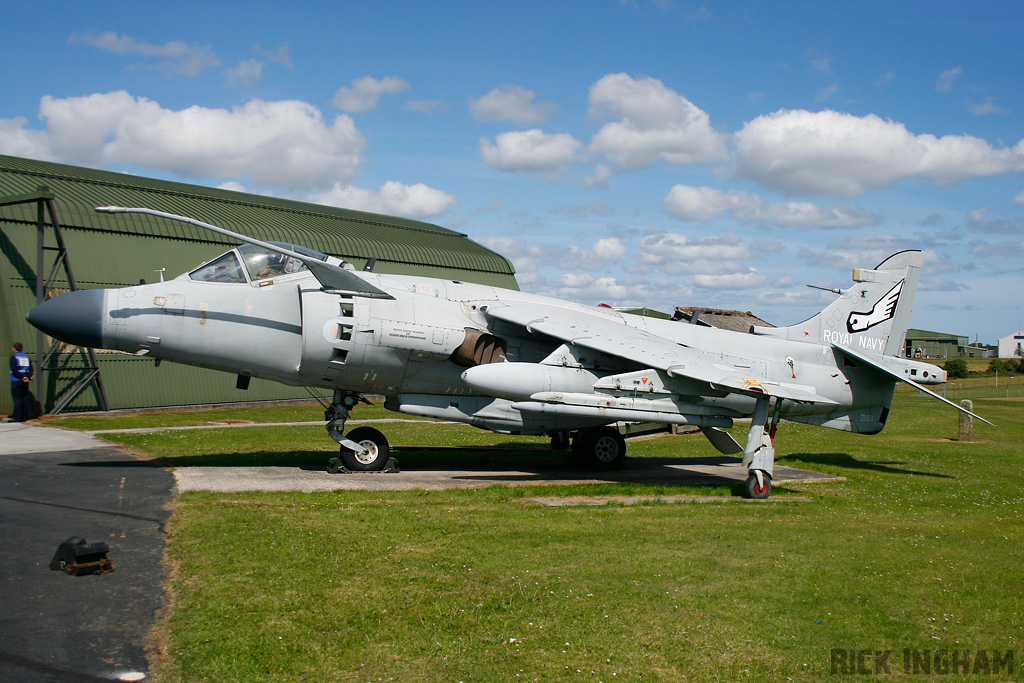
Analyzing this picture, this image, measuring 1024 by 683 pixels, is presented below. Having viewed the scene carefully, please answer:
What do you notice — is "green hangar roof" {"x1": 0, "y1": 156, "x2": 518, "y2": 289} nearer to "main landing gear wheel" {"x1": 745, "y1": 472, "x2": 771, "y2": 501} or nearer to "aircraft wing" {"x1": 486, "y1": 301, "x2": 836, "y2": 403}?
"aircraft wing" {"x1": 486, "y1": 301, "x2": 836, "y2": 403}

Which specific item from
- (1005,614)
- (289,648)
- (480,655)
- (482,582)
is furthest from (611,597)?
(1005,614)

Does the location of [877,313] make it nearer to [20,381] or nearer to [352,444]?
[352,444]

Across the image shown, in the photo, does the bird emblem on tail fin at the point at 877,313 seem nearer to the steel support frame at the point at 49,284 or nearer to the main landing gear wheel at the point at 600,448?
the main landing gear wheel at the point at 600,448

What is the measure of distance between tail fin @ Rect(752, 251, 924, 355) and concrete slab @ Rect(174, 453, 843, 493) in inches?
125

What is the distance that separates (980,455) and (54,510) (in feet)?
67.8

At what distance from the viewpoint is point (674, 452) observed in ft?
65.6

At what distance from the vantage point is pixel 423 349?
13602 mm

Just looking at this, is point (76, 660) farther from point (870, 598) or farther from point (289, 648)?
point (870, 598)

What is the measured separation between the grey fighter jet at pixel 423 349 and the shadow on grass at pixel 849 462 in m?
2.70

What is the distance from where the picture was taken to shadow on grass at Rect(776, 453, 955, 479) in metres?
16.6

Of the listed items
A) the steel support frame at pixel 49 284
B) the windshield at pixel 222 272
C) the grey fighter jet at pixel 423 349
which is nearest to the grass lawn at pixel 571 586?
the grey fighter jet at pixel 423 349

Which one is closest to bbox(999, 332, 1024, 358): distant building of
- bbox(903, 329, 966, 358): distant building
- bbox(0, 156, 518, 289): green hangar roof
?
bbox(903, 329, 966, 358): distant building

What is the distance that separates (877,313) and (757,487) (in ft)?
21.0

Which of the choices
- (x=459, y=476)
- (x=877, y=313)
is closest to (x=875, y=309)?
(x=877, y=313)
